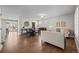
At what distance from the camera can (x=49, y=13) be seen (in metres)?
2.21

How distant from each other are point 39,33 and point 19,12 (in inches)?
25.3

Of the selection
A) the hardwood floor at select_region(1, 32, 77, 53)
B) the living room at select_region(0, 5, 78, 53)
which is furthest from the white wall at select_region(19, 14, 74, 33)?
the hardwood floor at select_region(1, 32, 77, 53)

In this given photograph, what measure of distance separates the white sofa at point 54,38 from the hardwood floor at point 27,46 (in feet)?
0.33

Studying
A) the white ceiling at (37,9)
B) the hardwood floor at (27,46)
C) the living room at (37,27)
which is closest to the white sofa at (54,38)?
the living room at (37,27)

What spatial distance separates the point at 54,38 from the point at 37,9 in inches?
29.9

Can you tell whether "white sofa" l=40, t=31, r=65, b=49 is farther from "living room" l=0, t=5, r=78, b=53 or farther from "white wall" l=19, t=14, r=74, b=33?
"white wall" l=19, t=14, r=74, b=33

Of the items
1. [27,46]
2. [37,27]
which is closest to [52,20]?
[37,27]

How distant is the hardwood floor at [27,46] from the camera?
7.10ft

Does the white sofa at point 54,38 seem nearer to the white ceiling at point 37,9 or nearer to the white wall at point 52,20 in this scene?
the white wall at point 52,20
